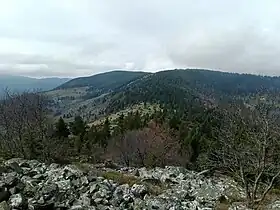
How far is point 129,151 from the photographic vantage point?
2459 inches

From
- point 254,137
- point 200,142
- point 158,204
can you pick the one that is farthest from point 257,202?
point 200,142

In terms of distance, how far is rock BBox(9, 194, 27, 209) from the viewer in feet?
45.5

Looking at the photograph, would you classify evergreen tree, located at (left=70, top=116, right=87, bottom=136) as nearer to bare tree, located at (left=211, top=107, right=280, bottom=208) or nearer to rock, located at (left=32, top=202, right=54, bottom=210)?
bare tree, located at (left=211, top=107, right=280, bottom=208)

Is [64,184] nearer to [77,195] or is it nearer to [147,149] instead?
→ [77,195]

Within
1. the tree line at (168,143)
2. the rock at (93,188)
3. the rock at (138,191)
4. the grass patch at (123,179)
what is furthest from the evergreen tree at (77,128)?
the rock at (93,188)

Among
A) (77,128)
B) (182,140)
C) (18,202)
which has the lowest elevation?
(182,140)

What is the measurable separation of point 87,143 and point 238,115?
60.4 meters

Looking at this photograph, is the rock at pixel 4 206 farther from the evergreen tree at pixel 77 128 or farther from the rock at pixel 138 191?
the evergreen tree at pixel 77 128

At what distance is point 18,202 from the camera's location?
13984 mm

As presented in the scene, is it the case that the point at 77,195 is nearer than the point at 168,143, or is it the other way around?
the point at 77,195

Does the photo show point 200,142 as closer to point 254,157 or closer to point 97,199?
point 254,157

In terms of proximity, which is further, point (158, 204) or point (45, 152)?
point (45, 152)

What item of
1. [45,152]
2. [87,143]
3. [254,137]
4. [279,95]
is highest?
[279,95]

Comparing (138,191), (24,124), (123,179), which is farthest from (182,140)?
(138,191)
